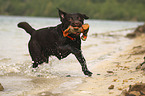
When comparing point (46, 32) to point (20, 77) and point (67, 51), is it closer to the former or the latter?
point (67, 51)

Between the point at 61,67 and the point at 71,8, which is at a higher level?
the point at 71,8

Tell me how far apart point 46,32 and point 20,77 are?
1.28 metres

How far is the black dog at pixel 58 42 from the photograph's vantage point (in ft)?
Answer: 16.9

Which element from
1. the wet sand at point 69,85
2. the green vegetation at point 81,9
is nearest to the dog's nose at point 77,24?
the wet sand at point 69,85

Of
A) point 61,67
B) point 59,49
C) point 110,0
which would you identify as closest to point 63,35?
point 59,49

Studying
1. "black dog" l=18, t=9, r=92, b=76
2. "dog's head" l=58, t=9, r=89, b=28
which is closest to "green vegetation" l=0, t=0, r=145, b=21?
"black dog" l=18, t=9, r=92, b=76

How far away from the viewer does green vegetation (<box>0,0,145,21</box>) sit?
5812 inches

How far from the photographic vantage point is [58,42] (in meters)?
5.48

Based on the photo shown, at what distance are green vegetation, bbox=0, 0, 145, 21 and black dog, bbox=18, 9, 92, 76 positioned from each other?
139 meters

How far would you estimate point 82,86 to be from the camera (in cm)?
448

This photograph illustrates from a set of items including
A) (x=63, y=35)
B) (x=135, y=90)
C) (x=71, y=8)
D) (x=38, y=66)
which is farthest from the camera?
(x=71, y=8)

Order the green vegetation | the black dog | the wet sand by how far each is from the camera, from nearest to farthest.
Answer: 1. the wet sand
2. the black dog
3. the green vegetation

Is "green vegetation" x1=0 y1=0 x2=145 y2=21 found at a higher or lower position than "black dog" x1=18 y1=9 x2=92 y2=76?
higher

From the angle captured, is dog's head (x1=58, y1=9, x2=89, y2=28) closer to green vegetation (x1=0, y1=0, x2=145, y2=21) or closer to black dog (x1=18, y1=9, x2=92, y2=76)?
black dog (x1=18, y1=9, x2=92, y2=76)
